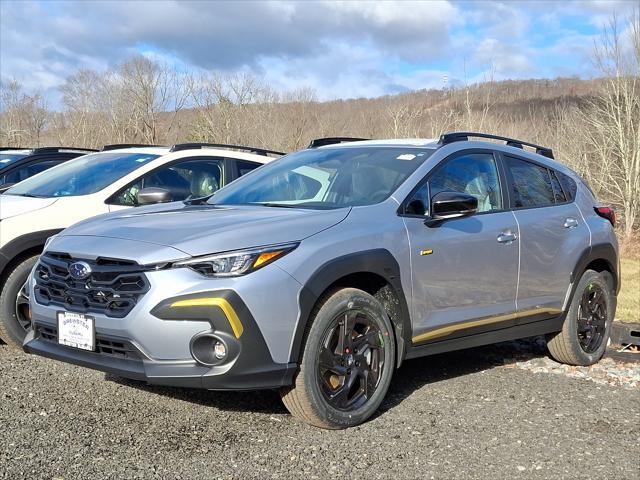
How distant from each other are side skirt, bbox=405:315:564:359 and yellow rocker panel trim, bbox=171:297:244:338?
4.67 ft

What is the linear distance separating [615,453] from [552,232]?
2.02 metres

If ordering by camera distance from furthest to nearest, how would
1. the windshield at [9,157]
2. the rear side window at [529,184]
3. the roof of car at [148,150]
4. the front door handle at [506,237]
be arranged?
the windshield at [9,157], the roof of car at [148,150], the rear side window at [529,184], the front door handle at [506,237]

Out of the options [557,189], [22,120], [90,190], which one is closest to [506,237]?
[557,189]

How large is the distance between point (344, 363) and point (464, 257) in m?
1.24

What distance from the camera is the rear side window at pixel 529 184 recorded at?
5754mm

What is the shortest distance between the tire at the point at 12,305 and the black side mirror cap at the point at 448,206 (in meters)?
3.33

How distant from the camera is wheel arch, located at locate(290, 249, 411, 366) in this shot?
4.05 m

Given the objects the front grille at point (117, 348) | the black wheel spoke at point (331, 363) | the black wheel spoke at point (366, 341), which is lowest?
the black wheel spoke at point (331, 363)

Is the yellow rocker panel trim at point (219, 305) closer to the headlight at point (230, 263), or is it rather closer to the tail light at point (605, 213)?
the headlight at point (230, 263)

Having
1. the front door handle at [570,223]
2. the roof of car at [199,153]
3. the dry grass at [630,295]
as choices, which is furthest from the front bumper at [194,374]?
the dry grass at [630,295]

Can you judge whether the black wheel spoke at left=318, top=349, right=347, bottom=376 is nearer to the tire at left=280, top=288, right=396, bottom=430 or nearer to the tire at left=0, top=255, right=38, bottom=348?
the tire at left=280, top=288, right=396, bottom=430

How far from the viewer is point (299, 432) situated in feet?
14.1

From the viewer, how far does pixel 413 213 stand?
4.86m

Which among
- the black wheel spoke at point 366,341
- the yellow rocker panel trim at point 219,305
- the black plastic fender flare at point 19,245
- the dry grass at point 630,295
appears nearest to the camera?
the yellow rocker panel trim at point 219,305
